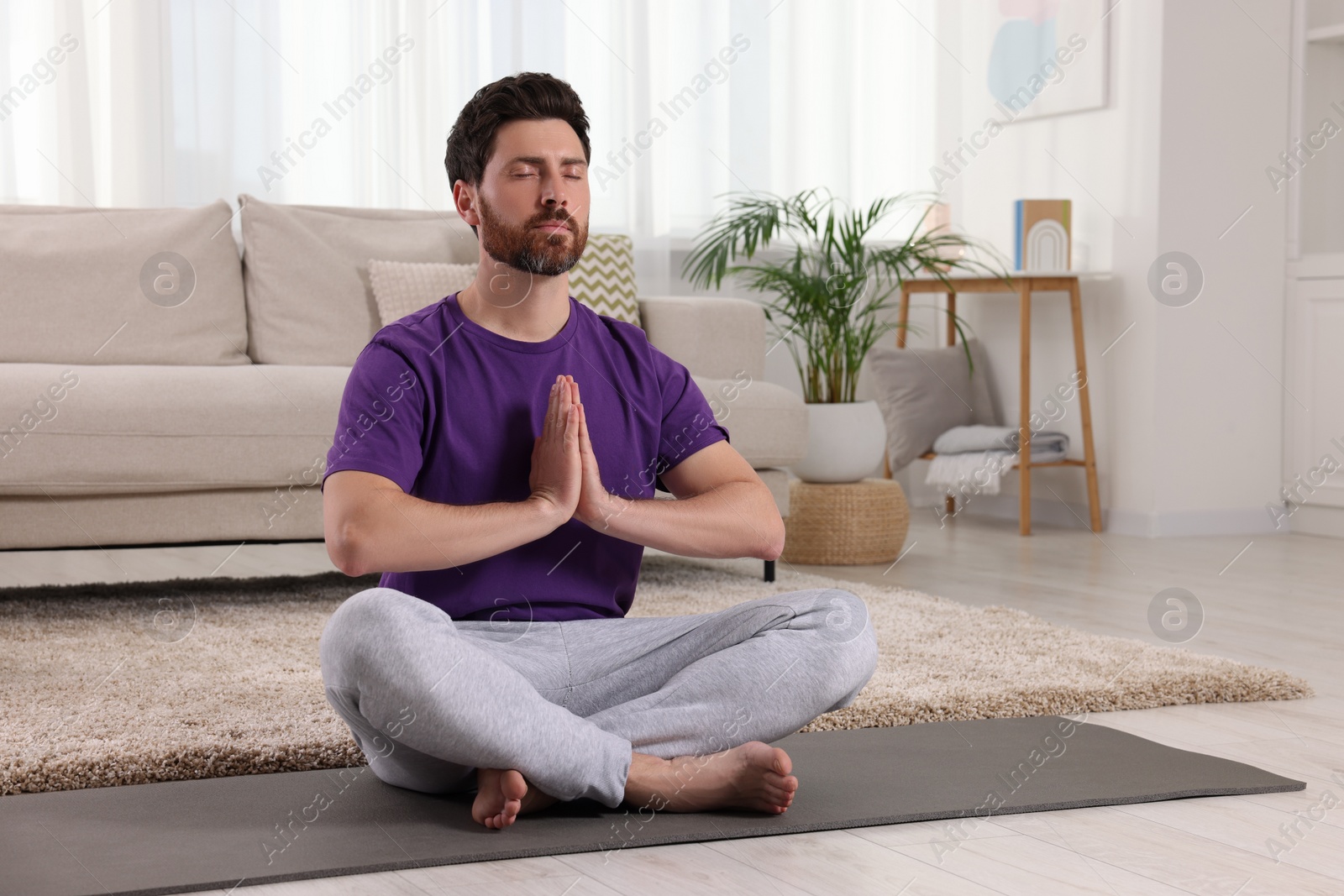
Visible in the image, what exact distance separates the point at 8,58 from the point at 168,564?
1493 mm

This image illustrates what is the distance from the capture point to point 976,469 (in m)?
4.64

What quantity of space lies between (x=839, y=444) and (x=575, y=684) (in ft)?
7.81

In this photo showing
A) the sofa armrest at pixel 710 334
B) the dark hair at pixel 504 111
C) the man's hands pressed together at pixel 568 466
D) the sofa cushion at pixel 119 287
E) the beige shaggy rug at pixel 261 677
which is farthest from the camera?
the sofa armrest at pixel 710 334

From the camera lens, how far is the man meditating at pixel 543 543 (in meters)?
1.41

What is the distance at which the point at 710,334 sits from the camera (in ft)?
11.9

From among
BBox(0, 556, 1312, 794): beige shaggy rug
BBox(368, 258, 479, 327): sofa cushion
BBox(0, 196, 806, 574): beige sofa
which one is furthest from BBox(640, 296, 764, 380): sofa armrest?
BBox(0, 556, 1312, 794): beige shaggy rug

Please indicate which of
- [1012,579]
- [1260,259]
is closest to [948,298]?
[1260,259]

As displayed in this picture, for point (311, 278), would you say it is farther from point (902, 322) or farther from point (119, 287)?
point (902, 322)

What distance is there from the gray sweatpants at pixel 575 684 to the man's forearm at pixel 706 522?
73 millimetres

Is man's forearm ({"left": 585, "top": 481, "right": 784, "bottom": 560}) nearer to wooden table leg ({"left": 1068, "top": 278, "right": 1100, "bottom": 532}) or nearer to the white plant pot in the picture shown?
the white plant pot

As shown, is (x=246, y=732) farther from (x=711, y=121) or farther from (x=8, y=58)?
(x=711, y=121)

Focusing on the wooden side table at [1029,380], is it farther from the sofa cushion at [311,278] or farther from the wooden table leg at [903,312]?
the sofa cushion at [311,278]

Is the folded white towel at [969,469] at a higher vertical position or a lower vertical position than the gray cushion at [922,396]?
lower

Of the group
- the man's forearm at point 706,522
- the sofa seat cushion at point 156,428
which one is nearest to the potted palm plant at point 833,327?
the sofa seat cushion at point 156,428
